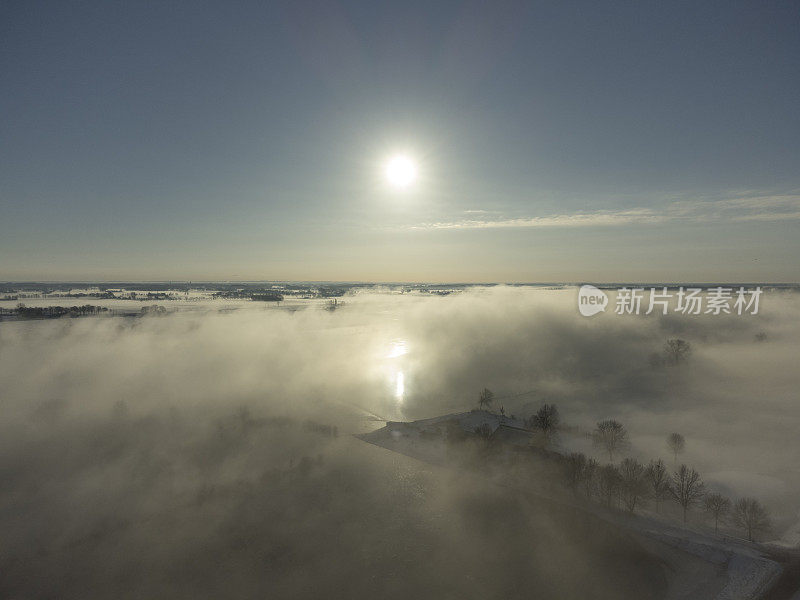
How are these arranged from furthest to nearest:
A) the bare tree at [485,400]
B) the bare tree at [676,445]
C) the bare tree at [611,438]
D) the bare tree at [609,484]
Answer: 1. the bare tree at [485,400]
2. the bare tree at [611,438]
3. the bare tree at [676,445]
4. the bare tree at [609,484]

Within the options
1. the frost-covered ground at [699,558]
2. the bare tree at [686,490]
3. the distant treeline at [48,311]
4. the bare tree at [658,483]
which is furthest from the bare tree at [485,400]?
the distant treeline at [48,311]

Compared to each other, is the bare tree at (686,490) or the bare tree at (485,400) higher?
the bare tree at (686,490)

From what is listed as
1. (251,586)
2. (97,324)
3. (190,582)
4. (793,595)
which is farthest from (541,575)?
(97,324)

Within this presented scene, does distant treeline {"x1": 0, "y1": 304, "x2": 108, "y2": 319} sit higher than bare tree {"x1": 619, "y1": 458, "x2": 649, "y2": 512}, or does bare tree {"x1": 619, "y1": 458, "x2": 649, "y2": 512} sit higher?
distant treeline {"x1": 0, "y1": 304, "x2": 108, "y2": 319}

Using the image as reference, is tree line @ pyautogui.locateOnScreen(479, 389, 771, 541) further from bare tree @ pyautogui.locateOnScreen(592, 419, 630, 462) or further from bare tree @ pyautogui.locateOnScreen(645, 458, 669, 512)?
bare tree @ pyautogui.locateOnScreen(592, 419, 630, 462)

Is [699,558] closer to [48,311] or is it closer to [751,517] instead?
[751,517]

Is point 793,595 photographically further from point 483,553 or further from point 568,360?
point 568,360

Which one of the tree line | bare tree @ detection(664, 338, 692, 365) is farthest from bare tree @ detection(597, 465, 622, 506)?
bare tree @ detection(664, 338, 692, 365)

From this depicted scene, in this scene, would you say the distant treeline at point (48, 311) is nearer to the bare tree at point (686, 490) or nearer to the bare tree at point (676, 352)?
the bare tree at point (686, 490)
